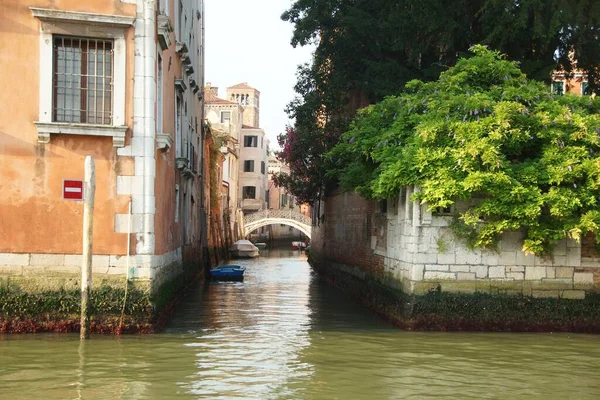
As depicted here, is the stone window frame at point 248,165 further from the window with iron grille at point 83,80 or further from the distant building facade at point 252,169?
the window with iron grille at point 83,80

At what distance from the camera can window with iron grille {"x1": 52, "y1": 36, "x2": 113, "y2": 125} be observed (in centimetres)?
1169

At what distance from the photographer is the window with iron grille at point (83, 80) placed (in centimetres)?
1169

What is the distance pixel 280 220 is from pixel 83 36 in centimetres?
4046

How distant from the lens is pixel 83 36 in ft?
38.0

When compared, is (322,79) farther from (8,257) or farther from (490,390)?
(490,390)

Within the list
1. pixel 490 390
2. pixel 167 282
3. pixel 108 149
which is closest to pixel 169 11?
pixel 108 149

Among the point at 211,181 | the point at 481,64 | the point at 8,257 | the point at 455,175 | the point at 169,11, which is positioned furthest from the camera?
the point at 211,181

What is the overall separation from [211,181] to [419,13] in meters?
18.1

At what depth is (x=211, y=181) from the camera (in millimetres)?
32125

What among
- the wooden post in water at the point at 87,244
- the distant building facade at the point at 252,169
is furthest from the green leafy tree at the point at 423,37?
the distant building facade at the point at 252,169

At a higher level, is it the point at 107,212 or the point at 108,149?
the point at 108,149

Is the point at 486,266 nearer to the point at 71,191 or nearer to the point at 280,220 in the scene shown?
the point at 71,191

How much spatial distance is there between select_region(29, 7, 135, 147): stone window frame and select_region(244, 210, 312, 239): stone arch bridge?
38113mm

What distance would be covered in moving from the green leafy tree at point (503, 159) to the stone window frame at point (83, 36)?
14.8ft
